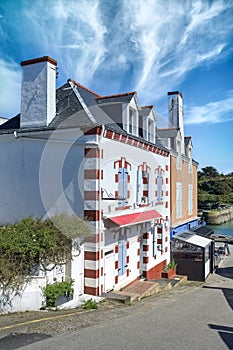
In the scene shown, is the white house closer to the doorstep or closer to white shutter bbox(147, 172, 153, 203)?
the doorstep

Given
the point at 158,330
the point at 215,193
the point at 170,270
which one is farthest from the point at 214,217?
the point at 158,330

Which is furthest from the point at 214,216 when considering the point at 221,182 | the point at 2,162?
the point at 2,162

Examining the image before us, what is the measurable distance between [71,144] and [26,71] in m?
3.23

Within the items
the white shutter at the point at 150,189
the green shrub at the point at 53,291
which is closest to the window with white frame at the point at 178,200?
the white shutter at the point at 150,189

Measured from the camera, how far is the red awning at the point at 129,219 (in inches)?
412

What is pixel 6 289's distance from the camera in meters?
7.43

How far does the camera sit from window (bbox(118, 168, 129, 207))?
11.6 meters

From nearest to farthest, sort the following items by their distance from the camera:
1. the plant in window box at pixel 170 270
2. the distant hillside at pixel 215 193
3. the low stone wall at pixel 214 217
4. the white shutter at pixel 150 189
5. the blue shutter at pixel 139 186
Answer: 1. the blue shutter at pixel 139 186
2. the white shutter at pixel 150 189
3. the plant in window box at pixel 170 270
4. the low stone wall at pixel 214 217
5. the distant hillside at pixel 215 193

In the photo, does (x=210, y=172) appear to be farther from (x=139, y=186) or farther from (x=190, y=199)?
(x=139, y=186)

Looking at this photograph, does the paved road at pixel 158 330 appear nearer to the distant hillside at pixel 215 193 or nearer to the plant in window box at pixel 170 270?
the plant in window box at pixel 170 270

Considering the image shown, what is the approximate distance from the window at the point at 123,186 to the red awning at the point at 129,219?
514mm

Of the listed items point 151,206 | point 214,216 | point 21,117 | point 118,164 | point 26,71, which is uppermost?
point 26,71

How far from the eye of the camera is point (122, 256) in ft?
40.1

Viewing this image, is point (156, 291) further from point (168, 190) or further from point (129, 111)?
point (129, 111)
